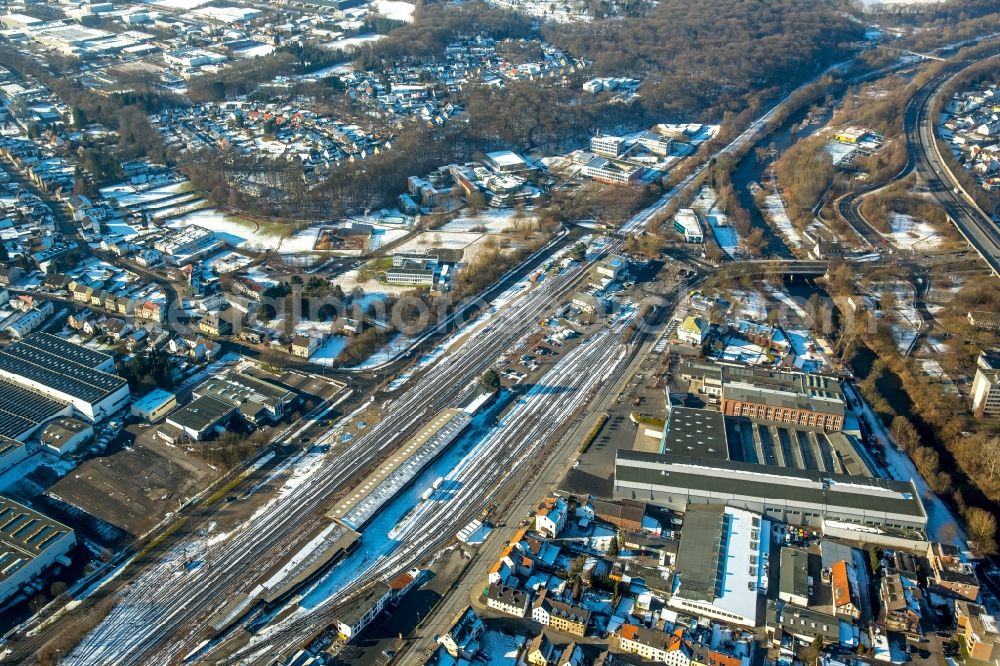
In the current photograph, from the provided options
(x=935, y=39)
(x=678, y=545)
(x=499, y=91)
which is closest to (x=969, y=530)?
(x=678, y=545)

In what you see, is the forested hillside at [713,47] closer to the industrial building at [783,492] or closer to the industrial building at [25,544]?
the industrial building at [783,492]

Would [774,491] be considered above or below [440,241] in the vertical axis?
above

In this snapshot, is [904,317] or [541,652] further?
[904,317]

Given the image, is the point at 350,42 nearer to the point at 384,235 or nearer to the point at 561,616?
the point at 384,235

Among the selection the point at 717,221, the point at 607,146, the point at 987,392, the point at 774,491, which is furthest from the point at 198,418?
the point at 607,146

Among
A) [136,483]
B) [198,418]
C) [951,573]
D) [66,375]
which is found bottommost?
[136,483]

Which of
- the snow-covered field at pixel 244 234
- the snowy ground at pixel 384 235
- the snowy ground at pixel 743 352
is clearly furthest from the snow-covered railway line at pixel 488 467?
the snow-covered field at pixel 244 234

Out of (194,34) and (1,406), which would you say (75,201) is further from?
(194,34)
